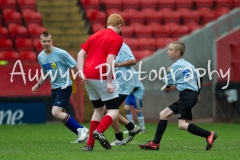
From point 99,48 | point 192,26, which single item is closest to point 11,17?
point 192,26

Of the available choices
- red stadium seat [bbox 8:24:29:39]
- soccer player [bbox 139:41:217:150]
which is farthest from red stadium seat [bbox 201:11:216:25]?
soccer player [bbox 139:41:217:150]

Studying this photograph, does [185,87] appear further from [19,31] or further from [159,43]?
[19,31]

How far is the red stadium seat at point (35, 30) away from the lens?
67.3ft

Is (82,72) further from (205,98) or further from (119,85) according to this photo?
(205,98)

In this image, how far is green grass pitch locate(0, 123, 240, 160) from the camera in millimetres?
8500

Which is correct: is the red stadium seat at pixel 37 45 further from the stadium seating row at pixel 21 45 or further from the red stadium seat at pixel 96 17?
the red stadium seat at pixel 96 17

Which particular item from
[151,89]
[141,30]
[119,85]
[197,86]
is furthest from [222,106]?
[197,86]

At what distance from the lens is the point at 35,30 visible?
20.6 m

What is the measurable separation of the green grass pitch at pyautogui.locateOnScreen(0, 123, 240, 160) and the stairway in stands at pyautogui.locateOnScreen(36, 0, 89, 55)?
24.2 feet

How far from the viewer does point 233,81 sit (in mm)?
18500

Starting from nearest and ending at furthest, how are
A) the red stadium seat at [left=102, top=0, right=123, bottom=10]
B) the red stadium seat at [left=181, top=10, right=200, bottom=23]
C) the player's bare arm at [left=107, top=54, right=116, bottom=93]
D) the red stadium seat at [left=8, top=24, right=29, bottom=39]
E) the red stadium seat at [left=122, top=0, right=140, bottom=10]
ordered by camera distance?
the player's bare arm at [left=107, top=54, right=116, bottom=93] → the red stadium seat at [left=8, top=24, right=29, bottom=39] → the red stadium seat at [left=181, top=10, right=200, bottom=23] → the red stadium seat at [left=102, top=0, right=123, bottom=10] → the red stadium seat at [left=122, top=0, right=140, bottom=10]

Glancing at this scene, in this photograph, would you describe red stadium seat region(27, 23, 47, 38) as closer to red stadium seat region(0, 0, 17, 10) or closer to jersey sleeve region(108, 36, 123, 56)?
red stadium seat region(0, 0, 17, 10)

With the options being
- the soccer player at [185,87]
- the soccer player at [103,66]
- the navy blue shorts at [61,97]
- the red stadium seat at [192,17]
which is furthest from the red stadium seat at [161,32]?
the soccer player at [103,66]

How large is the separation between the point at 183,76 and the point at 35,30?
1176 centimetres
